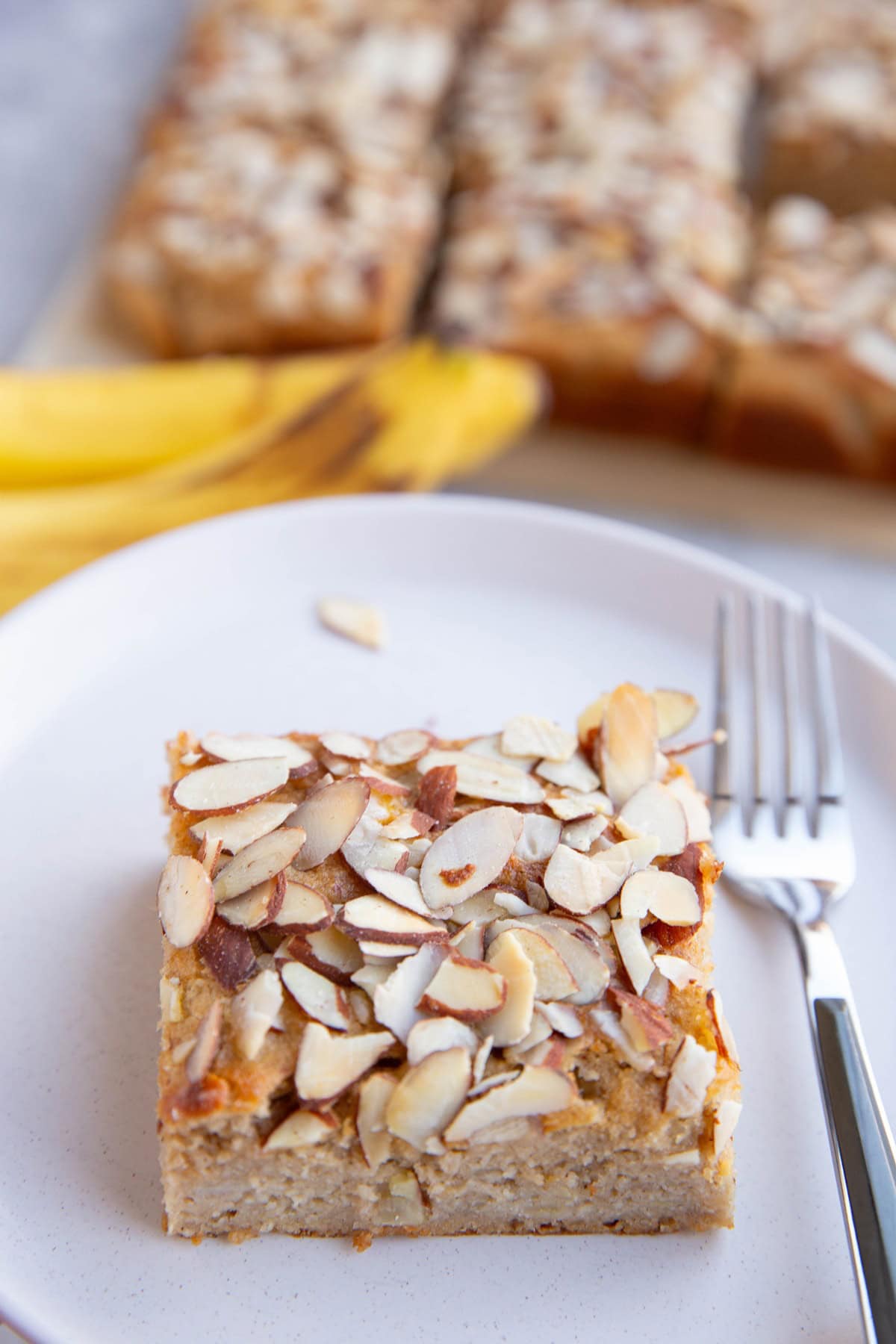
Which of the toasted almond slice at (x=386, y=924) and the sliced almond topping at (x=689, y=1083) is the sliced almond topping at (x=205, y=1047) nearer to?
the toasted almond slice at (x=386, y=924)

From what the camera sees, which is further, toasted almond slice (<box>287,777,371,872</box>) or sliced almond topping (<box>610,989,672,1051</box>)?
toasted almond slice (<box>287,777,371,872</box>)

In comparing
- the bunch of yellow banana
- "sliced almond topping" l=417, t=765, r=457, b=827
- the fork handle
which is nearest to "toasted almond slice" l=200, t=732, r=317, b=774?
"sliced almond topping" l=417, t=765, r=457, b=827

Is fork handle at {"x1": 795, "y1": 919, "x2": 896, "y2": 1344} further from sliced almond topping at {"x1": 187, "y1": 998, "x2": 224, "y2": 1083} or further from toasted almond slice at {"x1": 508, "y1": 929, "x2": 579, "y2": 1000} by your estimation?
sliced almond topping at {"x1": 187, "y1": 998, "x2": 224, "y2": 1083}

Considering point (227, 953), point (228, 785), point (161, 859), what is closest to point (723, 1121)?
point (227, 953)

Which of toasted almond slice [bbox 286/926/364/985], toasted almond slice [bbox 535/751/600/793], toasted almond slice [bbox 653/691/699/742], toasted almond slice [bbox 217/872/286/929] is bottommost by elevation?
toasted almond slice [bbox 286/926/364/985]

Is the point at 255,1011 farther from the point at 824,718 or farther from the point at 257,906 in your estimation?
the point at 824,718

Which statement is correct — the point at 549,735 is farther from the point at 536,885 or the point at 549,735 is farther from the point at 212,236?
the point at 212,236
